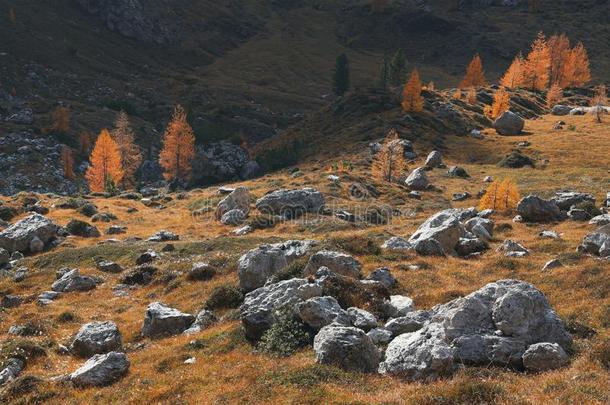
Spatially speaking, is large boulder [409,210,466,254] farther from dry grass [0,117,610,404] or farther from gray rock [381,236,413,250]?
dry grass [0,117,610,404]

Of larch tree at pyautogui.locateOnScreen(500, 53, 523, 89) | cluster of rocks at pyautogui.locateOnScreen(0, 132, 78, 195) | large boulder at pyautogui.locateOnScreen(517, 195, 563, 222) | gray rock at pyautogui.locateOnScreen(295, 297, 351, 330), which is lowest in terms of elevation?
cluster of rocks at pyautogui.locateOnScreen(0, 132, 78, 195)

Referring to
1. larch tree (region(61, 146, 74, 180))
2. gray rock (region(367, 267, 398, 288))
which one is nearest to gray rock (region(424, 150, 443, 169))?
gray rock (region(367, 267, 398, 288))

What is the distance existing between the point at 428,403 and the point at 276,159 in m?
103

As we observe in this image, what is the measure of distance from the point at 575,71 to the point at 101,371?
180964 millimetres

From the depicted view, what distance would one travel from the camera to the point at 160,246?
50.3 metres

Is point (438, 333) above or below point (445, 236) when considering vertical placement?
above

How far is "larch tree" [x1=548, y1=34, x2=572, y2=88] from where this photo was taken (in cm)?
16038

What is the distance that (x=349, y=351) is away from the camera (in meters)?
17.3

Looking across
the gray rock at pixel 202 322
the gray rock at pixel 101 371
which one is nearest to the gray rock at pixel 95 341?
the gray rock at pixel 101 371

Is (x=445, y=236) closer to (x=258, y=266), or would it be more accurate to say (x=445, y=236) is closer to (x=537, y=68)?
(x=258, y=266)

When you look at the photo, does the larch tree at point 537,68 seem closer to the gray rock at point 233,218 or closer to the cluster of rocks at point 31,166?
the gray rock at point 233,218

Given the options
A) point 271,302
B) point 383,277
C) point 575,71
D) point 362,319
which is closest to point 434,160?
point 383,277

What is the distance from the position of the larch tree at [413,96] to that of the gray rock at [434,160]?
27320 millimetres

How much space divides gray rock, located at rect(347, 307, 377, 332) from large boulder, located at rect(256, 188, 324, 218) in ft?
138
